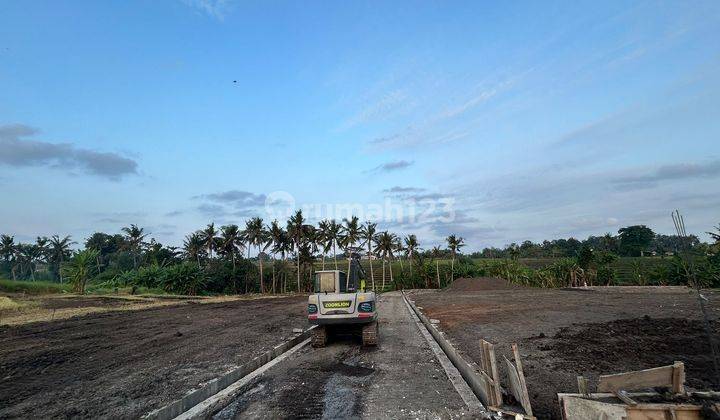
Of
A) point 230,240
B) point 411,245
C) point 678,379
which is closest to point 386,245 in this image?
point 411,245

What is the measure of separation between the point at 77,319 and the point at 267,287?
152 feet

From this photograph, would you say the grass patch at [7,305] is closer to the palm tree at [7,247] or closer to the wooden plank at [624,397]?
the wooden plank at [624,397]

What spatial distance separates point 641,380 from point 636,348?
22.0 feet

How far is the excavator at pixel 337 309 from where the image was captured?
448 inches

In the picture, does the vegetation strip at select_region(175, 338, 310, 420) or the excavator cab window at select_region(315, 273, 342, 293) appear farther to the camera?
the excavator cab window at select_region(315, 273, 342, 293)

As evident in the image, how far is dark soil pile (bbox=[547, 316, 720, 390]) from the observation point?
8220mm

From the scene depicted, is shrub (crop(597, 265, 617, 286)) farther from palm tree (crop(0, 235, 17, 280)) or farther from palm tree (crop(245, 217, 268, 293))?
palm tree (crop(0, 235, 17, 280))

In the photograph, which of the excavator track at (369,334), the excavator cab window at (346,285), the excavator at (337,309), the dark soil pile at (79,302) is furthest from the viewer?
the dark soil pile at (79,302)

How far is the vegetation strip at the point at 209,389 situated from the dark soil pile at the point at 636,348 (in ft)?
23.4

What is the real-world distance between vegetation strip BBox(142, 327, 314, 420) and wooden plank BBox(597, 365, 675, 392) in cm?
639

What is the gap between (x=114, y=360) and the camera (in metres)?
10.5

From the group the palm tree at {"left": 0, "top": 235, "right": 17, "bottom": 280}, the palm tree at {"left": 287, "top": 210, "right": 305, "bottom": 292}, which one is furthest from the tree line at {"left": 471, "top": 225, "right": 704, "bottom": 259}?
the palm tree at {"left": 0, "top": 235, "right": 17, "bottom": 280}

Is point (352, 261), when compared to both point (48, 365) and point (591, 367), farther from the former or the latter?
point (48, 365)

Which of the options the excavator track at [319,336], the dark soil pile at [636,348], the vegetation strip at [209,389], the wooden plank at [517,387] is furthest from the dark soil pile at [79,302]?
the wooden plank at [517,387]
